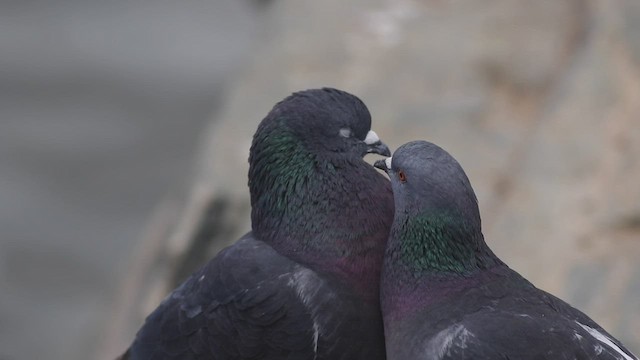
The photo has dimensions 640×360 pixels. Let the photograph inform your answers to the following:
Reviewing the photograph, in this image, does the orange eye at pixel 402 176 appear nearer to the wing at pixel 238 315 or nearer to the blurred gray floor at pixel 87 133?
the wing at pixel 238 315

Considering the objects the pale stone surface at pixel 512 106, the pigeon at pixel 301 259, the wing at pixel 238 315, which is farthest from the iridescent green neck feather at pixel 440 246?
the pale stone surface at pixel 512 106

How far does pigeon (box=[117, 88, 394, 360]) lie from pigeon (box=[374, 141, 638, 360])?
22 cm

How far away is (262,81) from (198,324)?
4.63 m

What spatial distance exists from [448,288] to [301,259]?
2.48 ft

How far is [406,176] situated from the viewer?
5.16 meters

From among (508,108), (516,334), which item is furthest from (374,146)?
(508,108)

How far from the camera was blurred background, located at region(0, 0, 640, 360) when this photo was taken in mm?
8125

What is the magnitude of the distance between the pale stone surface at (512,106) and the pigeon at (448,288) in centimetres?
234

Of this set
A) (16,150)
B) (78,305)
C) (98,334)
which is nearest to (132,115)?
(16,150)

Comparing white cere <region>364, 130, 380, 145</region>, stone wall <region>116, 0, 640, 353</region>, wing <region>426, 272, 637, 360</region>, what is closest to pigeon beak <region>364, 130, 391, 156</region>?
white cere <region>364, 130, 380, 145</region>

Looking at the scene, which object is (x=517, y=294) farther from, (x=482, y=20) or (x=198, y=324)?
(x=482, y=20)

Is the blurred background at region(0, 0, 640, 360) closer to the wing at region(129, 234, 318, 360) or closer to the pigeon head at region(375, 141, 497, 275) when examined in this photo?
the pigeon head at region(375, 141, 497, 275)

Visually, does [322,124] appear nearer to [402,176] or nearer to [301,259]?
[402,176]

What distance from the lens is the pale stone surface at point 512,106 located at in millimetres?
7805
